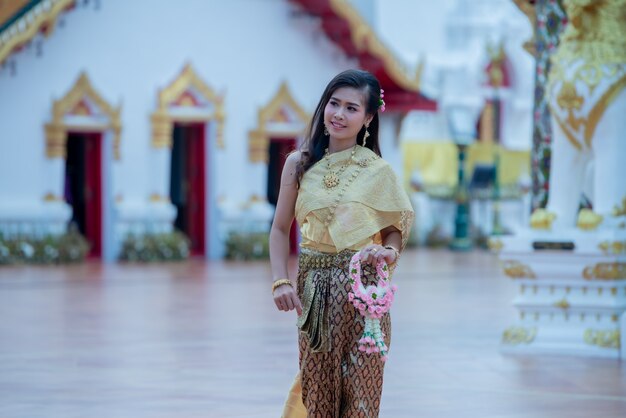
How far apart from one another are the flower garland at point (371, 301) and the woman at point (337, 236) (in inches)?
1.3

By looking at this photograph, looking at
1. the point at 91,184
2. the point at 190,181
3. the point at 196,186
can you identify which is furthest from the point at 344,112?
the point at 190,181

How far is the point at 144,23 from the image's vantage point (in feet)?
69.5

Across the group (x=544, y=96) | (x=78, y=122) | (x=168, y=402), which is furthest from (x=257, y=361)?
(x=78, y=122)

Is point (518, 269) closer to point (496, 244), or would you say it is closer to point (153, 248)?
point (496, 244)

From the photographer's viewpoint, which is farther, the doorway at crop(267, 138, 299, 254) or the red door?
the doorway at crop(267, 138, 299, 254)

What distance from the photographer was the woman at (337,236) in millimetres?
5129

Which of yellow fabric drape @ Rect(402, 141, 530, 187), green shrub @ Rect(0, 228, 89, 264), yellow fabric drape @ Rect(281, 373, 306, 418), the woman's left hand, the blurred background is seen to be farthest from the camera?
yellow fabric drape @ Rect(402, 141, 530, 187)

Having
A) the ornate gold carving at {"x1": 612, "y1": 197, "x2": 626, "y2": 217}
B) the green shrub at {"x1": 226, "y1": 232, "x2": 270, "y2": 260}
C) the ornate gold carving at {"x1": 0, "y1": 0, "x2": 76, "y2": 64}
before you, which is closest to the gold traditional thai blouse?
the ornate gold carving at {"x1": 612, "y1": 197, "x2": 626, "y2": 217}

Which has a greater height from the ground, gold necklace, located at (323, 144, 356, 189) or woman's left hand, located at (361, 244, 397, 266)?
gold necklace, located at (323, 144, 356, 189)

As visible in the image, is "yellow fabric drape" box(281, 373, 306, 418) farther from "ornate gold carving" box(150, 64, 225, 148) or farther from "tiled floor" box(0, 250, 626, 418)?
"ornate gold carving" box(150, 64, 225, 148)

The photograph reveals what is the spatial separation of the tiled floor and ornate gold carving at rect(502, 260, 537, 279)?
55cm

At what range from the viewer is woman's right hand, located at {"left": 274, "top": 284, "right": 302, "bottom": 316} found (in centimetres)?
509

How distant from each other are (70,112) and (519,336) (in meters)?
12.2

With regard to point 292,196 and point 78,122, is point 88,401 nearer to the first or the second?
point 292,196
